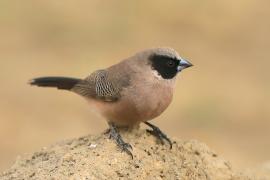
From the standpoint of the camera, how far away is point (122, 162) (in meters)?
6.01

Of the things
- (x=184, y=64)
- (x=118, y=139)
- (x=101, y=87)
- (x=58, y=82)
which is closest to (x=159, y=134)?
(x=118, y=139)

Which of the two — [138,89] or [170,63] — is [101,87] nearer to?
[138,89]

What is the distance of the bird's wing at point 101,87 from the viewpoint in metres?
6.82

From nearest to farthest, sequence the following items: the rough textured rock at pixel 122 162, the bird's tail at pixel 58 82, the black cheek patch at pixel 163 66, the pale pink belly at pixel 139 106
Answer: the rough textured rock at pixel 122 162
the pale pink belly at pixel 139 106
the black cheek patch at pixel 163 66
the bird's tail at pixel 58 82

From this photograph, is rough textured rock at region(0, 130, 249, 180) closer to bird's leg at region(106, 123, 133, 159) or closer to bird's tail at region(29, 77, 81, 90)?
bird's leg at region(106, 123, 133, 159)

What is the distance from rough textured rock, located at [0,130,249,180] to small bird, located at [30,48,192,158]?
0.13 metres

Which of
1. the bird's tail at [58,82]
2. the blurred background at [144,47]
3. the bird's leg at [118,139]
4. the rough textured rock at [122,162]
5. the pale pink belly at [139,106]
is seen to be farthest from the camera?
the blurred background at [144,47]

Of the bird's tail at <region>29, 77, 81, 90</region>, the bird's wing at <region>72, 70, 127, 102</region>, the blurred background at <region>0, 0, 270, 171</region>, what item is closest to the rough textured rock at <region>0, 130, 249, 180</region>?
the bird's wing at <region>72, 70, 127, 102</region>

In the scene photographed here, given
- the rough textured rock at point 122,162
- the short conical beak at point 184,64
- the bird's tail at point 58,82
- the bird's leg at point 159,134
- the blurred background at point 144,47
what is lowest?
the rough textured rock at point 122,162

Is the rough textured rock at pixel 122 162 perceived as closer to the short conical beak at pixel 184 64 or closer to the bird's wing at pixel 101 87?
the bird's wing at pixel 101 87

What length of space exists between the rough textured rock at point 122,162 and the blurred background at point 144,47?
421cm

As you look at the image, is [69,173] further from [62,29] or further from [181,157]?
[62,29]

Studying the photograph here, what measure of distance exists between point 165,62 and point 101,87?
695 millimetres

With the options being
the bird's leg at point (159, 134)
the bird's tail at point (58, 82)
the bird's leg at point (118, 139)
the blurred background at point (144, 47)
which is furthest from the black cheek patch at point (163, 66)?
the blurred background at point (144, 47)
